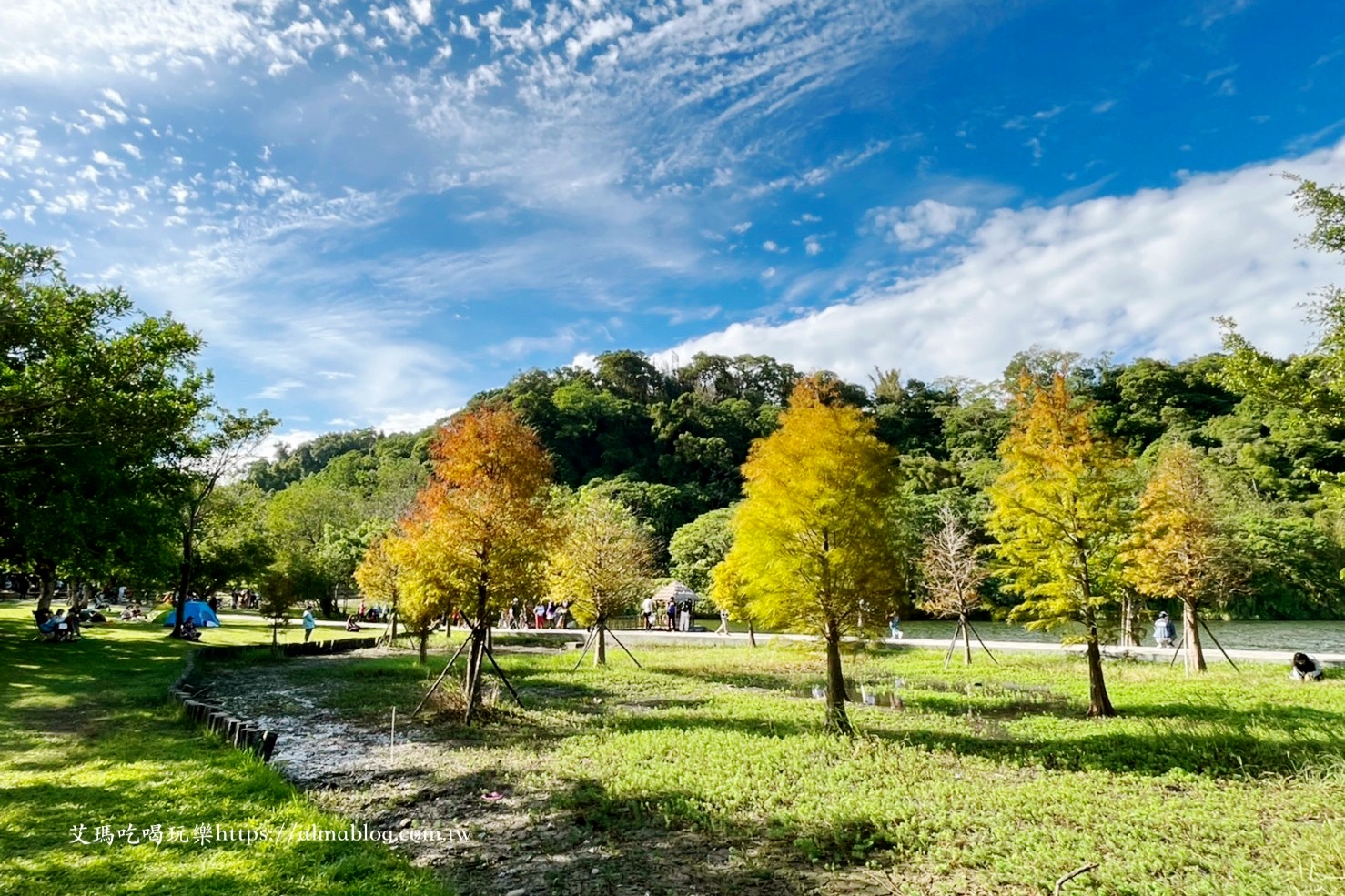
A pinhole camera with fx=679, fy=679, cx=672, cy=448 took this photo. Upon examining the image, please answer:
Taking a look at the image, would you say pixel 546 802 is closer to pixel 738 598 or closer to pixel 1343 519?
pixel 738 598

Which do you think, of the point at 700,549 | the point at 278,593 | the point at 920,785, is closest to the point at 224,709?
the point at 920,785

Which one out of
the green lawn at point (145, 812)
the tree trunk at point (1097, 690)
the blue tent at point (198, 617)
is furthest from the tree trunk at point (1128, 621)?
the blue tent at point (198, 617)

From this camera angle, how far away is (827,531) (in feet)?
44.9

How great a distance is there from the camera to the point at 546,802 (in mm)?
9195

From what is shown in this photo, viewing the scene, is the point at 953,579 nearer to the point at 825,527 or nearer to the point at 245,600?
the point at 825,527

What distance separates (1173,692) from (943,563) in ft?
35.2

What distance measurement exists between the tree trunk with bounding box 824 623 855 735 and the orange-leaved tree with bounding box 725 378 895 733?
0.7 inches

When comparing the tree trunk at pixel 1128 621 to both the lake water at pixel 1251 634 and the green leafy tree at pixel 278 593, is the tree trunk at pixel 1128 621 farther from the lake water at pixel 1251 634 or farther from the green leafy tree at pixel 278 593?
the green leafy tree at pixel 278 593

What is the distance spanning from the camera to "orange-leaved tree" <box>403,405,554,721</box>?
1515cm

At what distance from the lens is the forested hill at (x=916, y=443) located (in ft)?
146

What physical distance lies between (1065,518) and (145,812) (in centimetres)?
1595

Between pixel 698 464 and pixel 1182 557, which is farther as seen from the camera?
pixel 698 464

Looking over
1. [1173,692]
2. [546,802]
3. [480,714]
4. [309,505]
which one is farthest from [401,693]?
[309,505]

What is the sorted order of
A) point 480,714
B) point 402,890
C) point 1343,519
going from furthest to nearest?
1. point 1343,519
2. point 480,714
3. point 402,890
